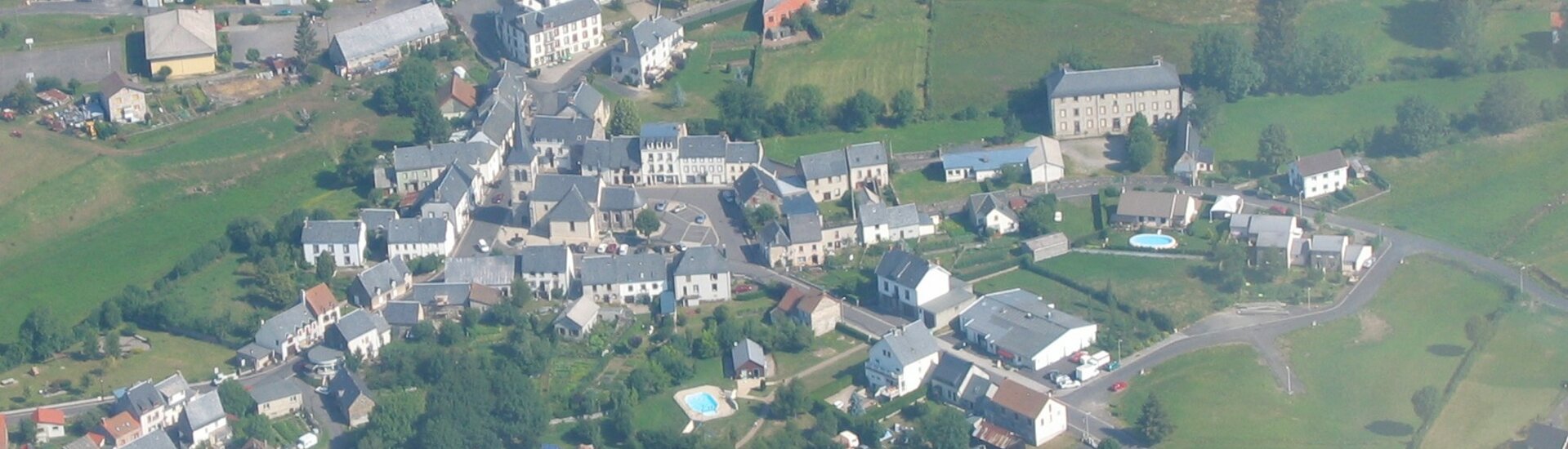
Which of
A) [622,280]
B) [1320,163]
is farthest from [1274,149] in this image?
[622,280]

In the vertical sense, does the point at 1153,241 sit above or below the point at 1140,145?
below

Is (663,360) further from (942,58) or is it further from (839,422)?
(942,58)

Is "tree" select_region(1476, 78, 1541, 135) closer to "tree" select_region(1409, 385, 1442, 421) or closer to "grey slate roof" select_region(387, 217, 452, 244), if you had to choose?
"tree" select_region(1409, 385, 1442, 421)

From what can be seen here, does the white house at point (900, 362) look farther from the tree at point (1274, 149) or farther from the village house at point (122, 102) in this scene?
the village house at point (122, 102)

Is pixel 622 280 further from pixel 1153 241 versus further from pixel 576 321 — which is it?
pixel 1153 241

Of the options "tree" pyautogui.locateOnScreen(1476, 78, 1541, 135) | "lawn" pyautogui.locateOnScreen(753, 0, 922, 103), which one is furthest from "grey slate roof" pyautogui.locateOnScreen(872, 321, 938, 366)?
"tree" pyautogui.locateOnScreen(1476, 78, 1541, 135)

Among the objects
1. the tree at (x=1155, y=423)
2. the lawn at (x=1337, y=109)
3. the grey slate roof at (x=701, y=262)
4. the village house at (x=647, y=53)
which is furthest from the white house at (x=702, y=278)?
the lawn at (x=1337, y=109)
